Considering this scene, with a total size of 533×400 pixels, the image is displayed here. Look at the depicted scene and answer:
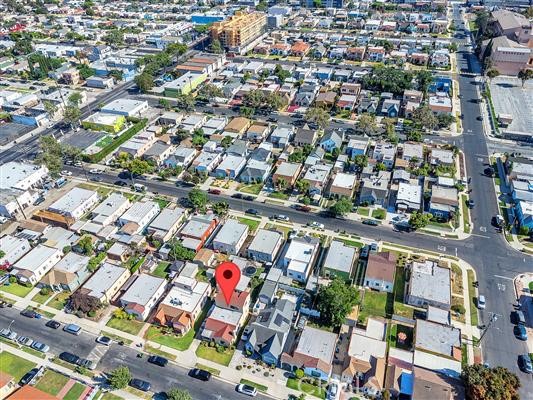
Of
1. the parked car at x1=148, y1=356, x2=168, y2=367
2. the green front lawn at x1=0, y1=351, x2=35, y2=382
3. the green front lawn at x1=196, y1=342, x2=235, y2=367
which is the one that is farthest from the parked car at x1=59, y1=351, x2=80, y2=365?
the green front lawn at x1=196, y1=342, x2=235, y2=367

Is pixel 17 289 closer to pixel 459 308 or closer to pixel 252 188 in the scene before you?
pixel 252 188

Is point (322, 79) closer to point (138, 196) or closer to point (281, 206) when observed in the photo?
point (281, 206)

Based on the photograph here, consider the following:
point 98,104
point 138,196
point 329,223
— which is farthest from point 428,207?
point 98,104

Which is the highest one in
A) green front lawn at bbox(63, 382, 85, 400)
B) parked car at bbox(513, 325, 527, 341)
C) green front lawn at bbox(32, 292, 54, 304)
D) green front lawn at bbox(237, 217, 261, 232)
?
green front lawn at bbox(237, 217, 261, 232)

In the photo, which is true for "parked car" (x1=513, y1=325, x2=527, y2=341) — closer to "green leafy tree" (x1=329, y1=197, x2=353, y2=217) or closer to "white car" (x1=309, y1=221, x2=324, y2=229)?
"green leafy tree" (x1=329, y1=197, x2=353, y2=217)

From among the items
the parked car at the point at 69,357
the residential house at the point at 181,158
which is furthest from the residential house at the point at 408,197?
the parked car at the point at 69,357

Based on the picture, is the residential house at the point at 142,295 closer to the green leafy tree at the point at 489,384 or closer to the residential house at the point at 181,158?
the residential house at the point at 181,158
